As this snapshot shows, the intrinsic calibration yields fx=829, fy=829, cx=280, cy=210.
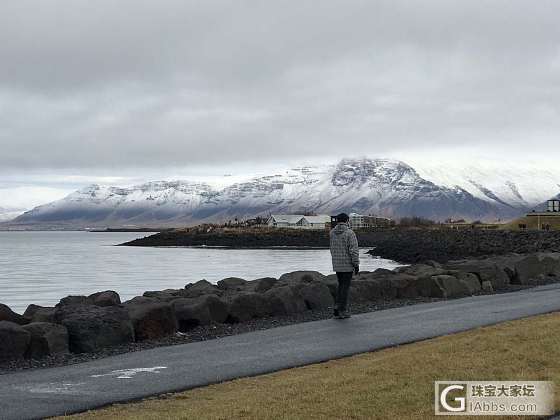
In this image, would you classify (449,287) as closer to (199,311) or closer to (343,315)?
(343,315)

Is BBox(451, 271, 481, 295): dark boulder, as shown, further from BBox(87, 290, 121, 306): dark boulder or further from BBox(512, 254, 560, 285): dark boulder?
BBox(87, 290, 121, 306): dark boulder

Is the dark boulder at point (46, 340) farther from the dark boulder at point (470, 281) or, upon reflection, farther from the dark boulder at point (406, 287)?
the dark boulder at point (470, 281)

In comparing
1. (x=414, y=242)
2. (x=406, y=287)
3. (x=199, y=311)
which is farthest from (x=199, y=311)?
(x=414, y=242)

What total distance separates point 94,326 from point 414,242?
85.2 meters

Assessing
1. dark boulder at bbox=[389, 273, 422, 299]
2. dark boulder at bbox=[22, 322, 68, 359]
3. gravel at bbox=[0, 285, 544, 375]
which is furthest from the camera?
dark boulder at bbox=[389, 273, 422, 299]

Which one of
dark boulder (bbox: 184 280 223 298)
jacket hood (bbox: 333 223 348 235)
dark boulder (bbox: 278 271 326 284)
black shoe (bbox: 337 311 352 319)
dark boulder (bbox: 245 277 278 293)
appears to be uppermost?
jacket hood (bbox: 333 223 348 235)

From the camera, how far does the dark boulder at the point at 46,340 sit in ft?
41.6

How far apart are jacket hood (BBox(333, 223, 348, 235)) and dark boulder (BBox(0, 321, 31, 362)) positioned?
6.52m

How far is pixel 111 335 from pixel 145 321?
3.30 ft

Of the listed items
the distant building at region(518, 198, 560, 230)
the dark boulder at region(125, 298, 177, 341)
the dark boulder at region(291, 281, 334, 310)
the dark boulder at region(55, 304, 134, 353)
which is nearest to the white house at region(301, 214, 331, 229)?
the distant building at region(518, 198, 560, 230)

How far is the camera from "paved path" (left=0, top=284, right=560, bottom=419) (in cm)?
945

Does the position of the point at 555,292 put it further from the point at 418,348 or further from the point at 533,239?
the point at 533,239

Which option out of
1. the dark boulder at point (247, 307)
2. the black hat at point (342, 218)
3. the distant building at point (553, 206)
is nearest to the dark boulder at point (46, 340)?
the dark boulder at point (247, 307)

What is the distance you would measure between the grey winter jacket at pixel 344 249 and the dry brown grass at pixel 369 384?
14.4 feet
